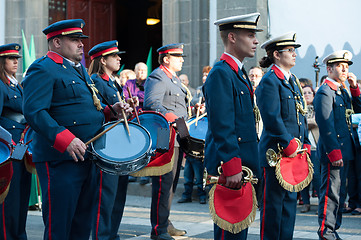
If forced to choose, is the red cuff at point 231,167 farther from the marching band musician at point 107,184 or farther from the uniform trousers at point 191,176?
the uniform trousers at point 191,176

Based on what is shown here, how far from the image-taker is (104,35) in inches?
629

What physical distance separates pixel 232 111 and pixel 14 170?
8.54 feet

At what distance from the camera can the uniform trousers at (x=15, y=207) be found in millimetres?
6531

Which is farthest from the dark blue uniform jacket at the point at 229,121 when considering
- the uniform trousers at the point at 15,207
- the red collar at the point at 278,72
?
the uniform trousers at the point at 15,207

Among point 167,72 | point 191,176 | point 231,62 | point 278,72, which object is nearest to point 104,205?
point 167,72

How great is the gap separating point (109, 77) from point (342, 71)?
244cm

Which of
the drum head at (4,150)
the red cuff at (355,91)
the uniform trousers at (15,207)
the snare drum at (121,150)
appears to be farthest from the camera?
the red cuff at (355,91)

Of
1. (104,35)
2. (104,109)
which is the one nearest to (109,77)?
(104,109)

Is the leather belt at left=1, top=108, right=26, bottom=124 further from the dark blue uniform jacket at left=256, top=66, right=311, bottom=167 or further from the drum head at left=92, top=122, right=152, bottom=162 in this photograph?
the dark blue uniform jacket at left=256, top=66, right=311, bottom=167

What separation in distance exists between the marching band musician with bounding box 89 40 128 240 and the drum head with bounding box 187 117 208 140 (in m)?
0.82

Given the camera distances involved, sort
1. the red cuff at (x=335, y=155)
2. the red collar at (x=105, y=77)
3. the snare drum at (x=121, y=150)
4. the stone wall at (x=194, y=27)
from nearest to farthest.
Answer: the snare drum at (x=121, y=150) < the red collar at (x=105, y=77) < the red cuff at (x=335, y=155) < the stone wall at (x=194, y=27)

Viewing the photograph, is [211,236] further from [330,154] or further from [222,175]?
[222,175]

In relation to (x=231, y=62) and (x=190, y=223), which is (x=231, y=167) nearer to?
(x=231, y=62)

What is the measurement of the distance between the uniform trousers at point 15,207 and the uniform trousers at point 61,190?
1462 mm
